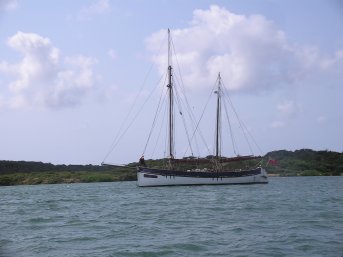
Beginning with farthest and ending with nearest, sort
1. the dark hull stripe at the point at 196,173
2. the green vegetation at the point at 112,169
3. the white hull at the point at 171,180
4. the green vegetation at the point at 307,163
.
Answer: the green vegetation at the point at 307,163
the green vegetation at the point at 112,169
the dark hull stripe at the point at 196,173
the white hull at the point at 171,180

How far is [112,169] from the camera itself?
157 metres

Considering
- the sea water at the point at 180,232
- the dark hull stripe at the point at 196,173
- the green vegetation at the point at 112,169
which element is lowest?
the sea water at the point at 180,232

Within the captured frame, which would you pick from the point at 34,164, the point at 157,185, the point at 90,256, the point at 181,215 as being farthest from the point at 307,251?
the point at 34,164

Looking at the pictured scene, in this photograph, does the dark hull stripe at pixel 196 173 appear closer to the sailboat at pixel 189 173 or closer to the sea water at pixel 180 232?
the sailboat at pixel 189 173

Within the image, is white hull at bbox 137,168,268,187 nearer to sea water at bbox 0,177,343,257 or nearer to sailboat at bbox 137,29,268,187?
sailboat at bbox 137,29,268,187

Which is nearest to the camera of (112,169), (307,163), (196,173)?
(196,173)

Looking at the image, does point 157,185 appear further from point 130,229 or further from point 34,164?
point 34,164

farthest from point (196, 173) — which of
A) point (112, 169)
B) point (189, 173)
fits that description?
point (112, 169)

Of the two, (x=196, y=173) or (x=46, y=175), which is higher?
(x=46, y=175)

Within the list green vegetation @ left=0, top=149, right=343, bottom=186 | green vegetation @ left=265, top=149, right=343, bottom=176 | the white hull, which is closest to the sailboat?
the white hull

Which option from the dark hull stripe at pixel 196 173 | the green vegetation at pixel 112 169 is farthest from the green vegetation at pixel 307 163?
the dark hull stripe at pixel 196 173

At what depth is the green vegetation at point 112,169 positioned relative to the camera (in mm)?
125125

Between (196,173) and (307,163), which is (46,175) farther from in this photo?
(307,163)

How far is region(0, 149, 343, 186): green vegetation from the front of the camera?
125125 mm
